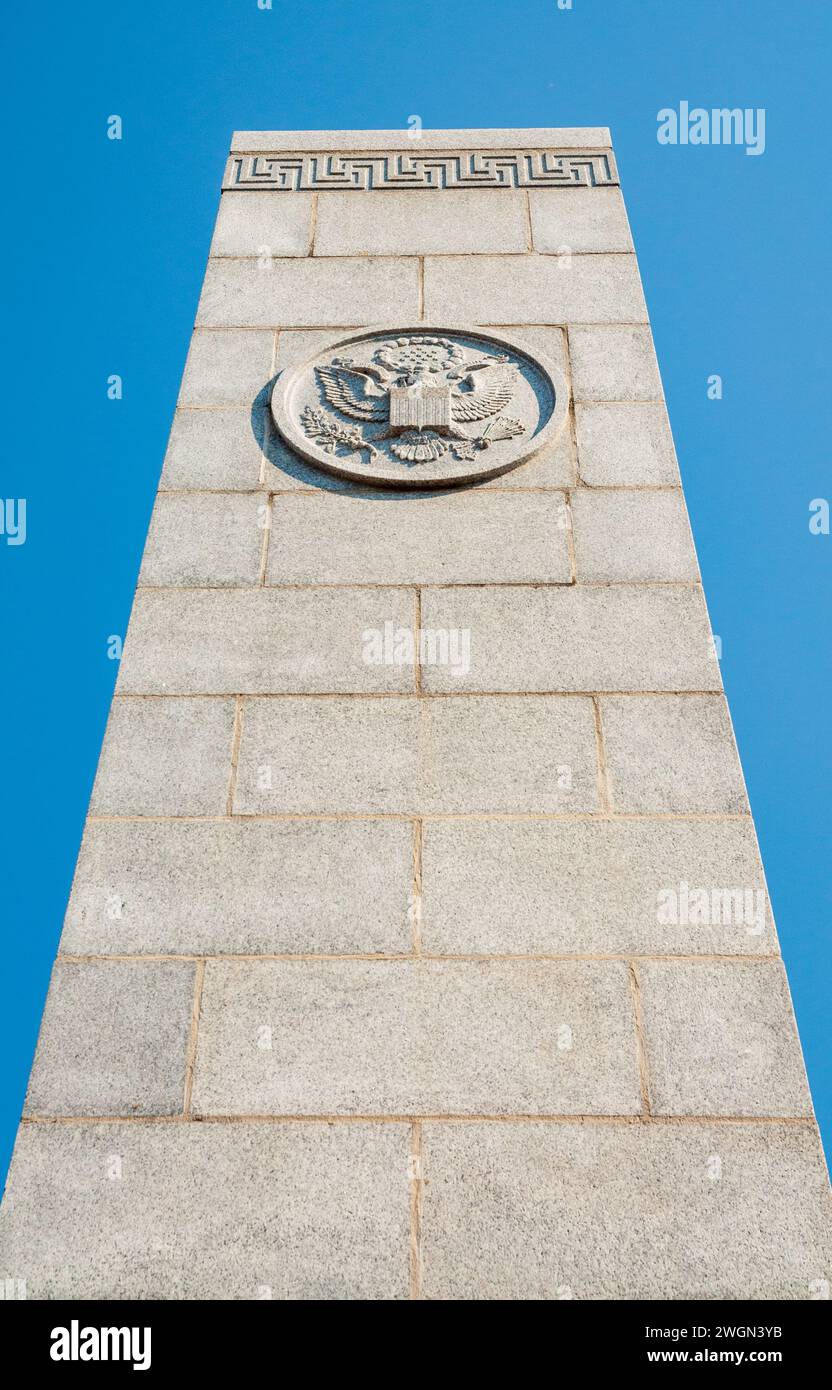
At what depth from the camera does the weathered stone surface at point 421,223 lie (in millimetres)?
6715

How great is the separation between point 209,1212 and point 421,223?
5602 millimetres

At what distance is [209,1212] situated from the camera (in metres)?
3.73

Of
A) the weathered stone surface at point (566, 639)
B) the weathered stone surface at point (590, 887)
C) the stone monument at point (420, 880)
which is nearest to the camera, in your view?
the stone monument at point (420, 880)

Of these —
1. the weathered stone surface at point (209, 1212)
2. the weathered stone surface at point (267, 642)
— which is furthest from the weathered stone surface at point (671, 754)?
the weathered stone surface at point (209, 1212)

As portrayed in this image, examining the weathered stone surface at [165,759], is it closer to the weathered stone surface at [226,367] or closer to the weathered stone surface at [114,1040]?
the weathered stone surface at [114,1040]

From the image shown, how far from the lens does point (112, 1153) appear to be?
3824mm

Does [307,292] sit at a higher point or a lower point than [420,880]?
higher

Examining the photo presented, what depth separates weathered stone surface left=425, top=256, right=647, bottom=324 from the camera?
6.34 meters

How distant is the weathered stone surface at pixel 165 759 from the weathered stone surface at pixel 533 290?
2.90 metres

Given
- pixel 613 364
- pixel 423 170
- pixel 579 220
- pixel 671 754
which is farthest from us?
pixel 423 170

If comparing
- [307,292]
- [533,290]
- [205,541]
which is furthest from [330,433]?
[533,290]

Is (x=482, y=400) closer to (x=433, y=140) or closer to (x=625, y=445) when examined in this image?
(x=625, y=445)

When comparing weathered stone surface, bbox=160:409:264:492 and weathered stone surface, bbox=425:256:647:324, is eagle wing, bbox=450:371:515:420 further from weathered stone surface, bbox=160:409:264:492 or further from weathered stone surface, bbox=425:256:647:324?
weathered stone surface, bbox=160:409:264:492
